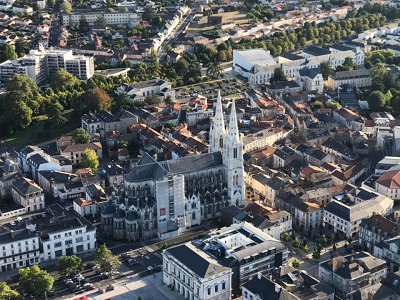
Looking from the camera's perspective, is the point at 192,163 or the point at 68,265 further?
the point at 192,163

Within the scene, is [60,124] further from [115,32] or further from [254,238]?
[115,32]

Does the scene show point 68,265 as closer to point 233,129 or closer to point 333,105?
point 233,129

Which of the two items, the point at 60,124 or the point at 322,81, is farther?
the point at 322,81

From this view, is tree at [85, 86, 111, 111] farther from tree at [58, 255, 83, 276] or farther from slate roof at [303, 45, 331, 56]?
slate roof at [303, 45, 331, 56]

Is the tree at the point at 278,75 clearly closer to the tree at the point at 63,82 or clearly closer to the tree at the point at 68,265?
the tree at the point at 63,82

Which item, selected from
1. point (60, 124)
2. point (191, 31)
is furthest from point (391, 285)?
point (191, 31)

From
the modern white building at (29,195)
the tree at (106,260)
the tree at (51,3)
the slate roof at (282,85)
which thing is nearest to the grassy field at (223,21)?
the tree at (51,3)

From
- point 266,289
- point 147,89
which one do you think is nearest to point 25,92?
point 147,89
